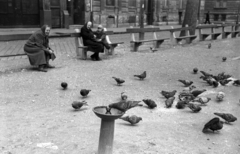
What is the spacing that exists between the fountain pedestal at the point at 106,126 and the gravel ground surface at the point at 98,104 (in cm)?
41

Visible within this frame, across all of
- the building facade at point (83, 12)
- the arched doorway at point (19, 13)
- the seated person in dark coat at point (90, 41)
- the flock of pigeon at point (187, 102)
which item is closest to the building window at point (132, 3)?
the building facade at point (83, 12)

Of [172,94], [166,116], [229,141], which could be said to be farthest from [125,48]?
[229,141]

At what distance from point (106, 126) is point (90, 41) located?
684 cm

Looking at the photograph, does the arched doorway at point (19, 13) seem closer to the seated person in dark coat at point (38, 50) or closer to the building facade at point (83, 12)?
the building facade at point (83, 12)

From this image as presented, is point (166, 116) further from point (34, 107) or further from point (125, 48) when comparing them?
point (125, 48)

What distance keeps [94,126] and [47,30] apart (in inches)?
176

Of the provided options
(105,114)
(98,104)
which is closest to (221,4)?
(98,104)

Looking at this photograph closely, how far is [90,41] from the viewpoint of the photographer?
10.2m

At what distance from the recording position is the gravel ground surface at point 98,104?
14.1 feet

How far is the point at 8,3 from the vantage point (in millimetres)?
18328

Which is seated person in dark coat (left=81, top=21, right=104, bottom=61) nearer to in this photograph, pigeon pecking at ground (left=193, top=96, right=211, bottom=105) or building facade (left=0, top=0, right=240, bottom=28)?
pigeon pecking at ground (left=193, top=96, right=211, bottom=105)

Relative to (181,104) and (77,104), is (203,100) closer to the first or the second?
(181,104)

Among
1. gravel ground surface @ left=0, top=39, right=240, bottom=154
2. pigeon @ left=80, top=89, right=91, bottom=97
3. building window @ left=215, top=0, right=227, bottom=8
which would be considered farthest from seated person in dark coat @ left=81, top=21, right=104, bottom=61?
building window @ left=215, top=0, right=227, bottom=8

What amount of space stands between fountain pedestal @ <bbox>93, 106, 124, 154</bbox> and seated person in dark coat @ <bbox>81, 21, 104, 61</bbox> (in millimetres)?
6630
